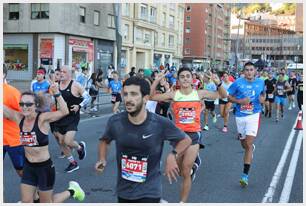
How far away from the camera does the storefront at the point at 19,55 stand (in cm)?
3650

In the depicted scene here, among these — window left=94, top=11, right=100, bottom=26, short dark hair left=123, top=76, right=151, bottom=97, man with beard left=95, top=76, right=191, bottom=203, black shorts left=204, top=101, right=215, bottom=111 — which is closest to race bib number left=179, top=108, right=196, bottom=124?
man with beard left=95, top=76, right=191, bottom=203

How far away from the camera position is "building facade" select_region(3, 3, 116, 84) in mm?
34969

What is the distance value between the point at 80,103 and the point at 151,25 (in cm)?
4671

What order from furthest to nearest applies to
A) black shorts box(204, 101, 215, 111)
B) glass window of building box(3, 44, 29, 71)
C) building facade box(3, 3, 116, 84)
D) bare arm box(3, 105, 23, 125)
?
1. glass window of building box(3, 44, 29, 71)
2. building facade box(3, 3, 116, 84)
3. black shorts box(204, 101, 215, 111)
4. bare arm box(3, 105, 23, 125)

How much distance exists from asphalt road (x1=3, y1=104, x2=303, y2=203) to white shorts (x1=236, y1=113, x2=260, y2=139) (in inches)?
28.6

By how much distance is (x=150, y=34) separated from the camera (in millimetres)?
54781

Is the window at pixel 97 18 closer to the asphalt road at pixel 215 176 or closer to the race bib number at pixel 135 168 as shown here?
the asphalt road at pixel 215 176

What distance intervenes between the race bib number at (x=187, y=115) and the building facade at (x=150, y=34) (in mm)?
40795

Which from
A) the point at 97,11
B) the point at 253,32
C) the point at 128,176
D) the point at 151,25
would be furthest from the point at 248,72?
the point at 253,32

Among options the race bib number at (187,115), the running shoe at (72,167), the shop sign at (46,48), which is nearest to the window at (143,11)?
the shop sign at (46,48)

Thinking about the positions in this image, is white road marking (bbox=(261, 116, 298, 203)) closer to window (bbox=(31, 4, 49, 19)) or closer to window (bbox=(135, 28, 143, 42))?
window (bbox=(31, 4, 49, 19))

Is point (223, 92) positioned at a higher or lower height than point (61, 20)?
lower

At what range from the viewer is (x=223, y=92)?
642 centimetres

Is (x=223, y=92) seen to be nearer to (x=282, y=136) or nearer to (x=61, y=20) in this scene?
(x=282, y=136)
